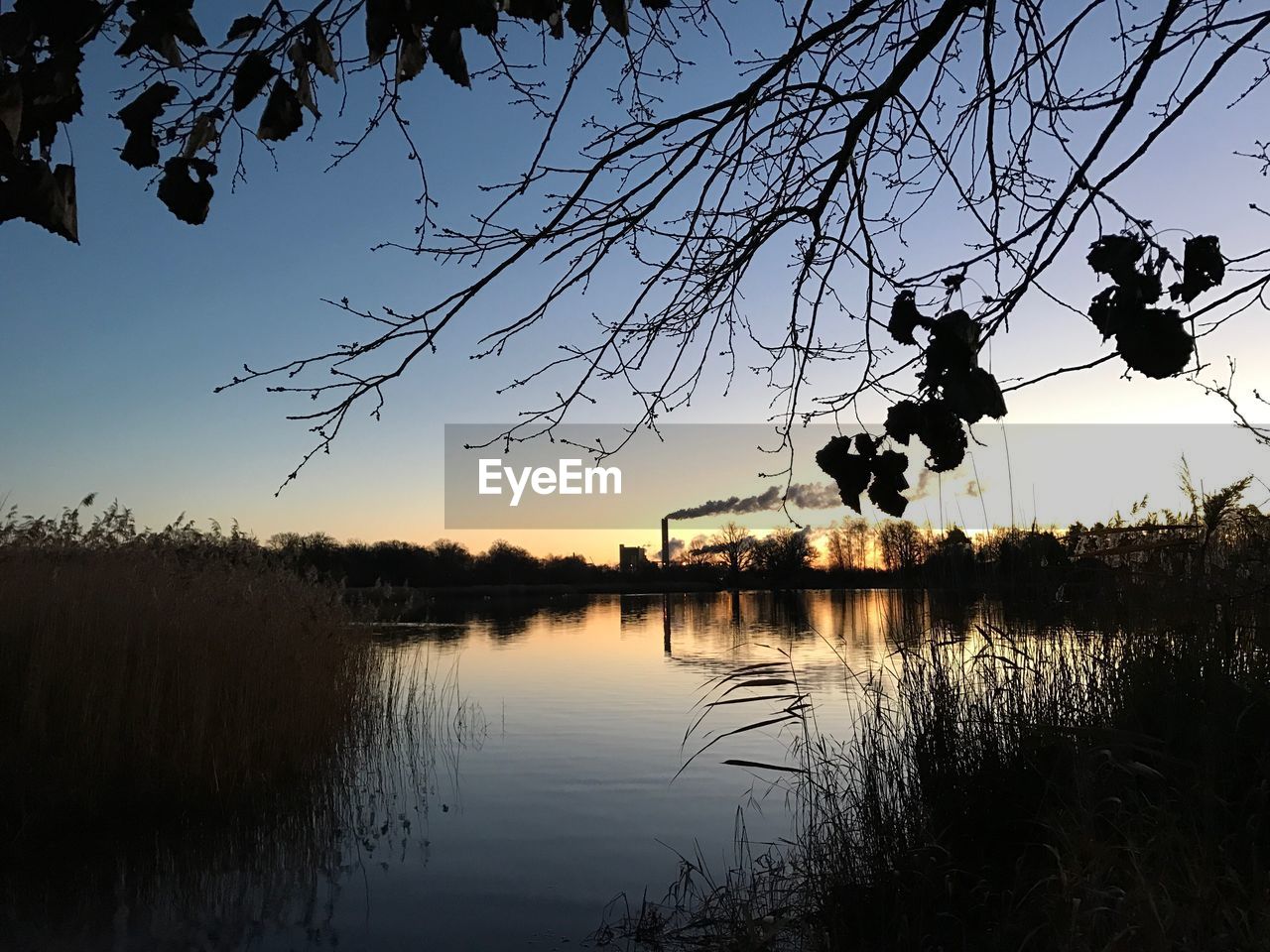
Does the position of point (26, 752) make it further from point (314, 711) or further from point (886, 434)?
point (886, 434)

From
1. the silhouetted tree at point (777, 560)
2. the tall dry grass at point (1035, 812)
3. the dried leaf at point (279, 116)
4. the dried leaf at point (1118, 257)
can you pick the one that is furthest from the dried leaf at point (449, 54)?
the silhouetted tree at point (777, 560)

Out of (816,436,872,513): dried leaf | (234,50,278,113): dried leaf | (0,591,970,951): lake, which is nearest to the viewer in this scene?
(234,50,278,113): dried leaf

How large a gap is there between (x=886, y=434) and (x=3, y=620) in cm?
675

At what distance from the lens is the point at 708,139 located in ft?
10.0

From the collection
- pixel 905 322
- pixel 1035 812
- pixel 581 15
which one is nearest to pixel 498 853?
pixel 1035 812

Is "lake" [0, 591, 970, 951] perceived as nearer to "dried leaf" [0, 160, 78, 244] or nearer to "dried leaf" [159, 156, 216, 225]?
"dried leaf" [159, 156, 216, 225]

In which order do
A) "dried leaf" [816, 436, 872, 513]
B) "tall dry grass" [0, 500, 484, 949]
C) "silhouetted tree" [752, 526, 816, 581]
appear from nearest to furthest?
"dried leaf" [816, 436, 872, 513] < "tall dry grass" [0, 500, 484, 949] < "silhouetted tree" [752, 526, 816, 581]

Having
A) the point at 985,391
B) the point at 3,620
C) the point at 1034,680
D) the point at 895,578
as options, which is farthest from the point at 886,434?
the point at 3,620

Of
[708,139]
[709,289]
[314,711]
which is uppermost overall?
[708,139]

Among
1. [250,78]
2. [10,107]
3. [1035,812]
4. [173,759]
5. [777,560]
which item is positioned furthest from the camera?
[777,560]

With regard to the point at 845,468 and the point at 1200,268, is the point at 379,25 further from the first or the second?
the point at 1200,268

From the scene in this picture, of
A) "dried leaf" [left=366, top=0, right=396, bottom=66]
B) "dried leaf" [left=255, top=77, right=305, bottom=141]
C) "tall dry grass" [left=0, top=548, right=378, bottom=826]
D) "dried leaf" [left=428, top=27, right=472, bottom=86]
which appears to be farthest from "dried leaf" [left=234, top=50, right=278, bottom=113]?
"tall dry grass" [left=0, top=548, right=378, bottom=826]

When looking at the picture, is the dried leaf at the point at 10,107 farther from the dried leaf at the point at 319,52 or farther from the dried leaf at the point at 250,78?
the dried leaf at the point at 319,52

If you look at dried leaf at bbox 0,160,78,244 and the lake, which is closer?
dried leaf at bbox 0,160,78,244
